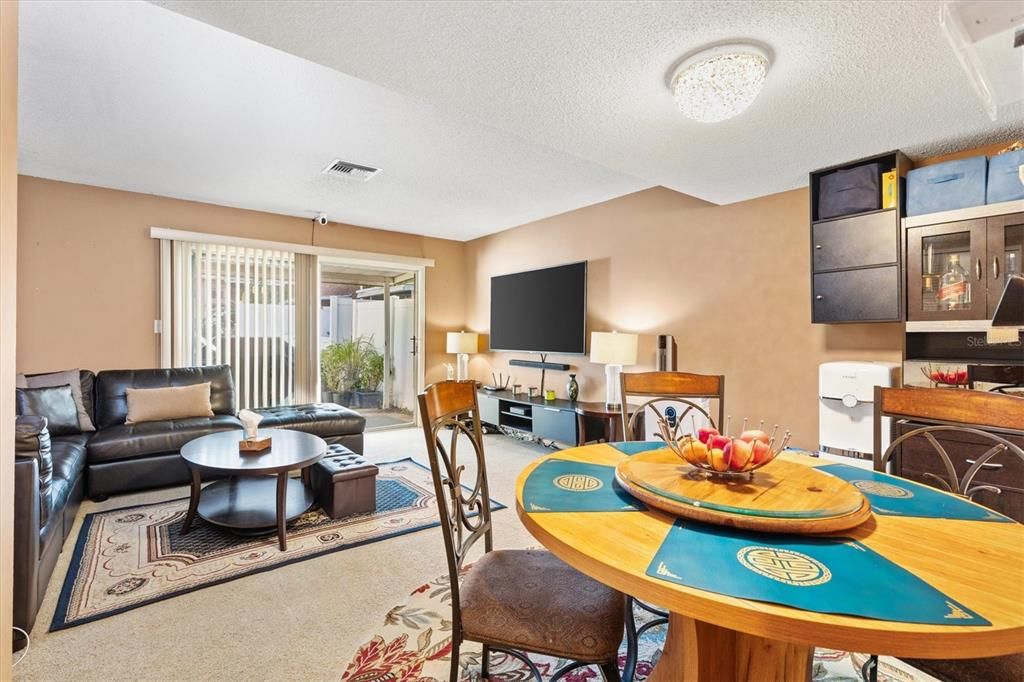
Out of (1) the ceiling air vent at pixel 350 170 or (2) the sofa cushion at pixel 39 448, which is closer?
(2) the sofa cushion at pixel 39 448

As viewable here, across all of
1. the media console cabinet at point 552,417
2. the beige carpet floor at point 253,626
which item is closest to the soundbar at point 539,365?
the media console cabinet at point 552,417

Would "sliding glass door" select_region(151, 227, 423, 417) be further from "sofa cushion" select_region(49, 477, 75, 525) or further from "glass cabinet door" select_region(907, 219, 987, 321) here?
"glass cabinet door" select_region(907, 219, 987, 321)

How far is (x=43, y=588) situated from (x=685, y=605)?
2.69 m

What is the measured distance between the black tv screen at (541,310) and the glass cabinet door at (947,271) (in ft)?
8.53

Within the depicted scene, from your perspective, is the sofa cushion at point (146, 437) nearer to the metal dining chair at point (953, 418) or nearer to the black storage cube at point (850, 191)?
the metal dining chair at point (953, 418)

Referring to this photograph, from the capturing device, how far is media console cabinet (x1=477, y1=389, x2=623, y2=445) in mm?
4117

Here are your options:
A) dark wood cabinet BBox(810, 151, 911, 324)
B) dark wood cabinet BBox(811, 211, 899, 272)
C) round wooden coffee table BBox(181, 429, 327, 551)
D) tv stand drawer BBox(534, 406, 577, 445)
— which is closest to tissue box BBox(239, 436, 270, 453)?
round wooden coffee table BBox(181, 429, 327, 551)

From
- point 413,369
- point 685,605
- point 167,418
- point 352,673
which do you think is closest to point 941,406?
point 685,605

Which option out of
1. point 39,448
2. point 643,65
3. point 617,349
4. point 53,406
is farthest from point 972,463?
point 53,406

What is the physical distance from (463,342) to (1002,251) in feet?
15.7

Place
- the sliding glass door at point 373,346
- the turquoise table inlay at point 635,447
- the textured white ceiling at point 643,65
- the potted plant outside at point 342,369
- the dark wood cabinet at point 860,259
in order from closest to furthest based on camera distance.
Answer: the textured white ceiling at point 643,65
the turquoise table inlay at point 635,447
the dark wood cabinet at point 860,259
the sliding glass door at point 373,346
the potted plant outside at point 342,369

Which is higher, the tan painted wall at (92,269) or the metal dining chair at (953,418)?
the tan painted wall at (92,269)

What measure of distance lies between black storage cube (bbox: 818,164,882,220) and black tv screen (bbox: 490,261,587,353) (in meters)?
2.17

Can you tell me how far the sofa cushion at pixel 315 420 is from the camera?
3947 millimetres
